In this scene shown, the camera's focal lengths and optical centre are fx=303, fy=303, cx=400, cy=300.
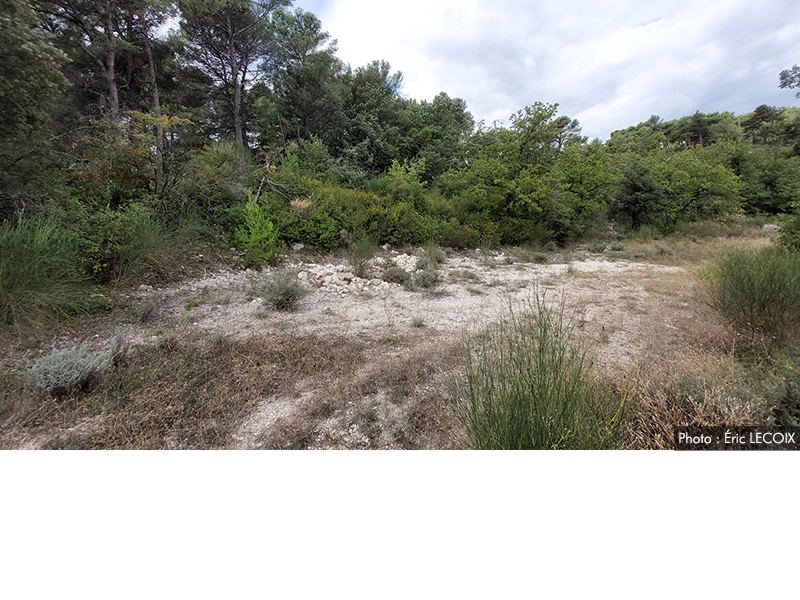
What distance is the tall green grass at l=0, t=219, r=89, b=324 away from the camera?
2797 mm

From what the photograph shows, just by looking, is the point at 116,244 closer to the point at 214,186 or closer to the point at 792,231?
the point at 214,186

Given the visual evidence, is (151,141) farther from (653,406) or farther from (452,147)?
(452,147)

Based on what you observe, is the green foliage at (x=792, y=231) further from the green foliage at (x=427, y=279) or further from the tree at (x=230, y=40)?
the tree at (x=230, y=40)

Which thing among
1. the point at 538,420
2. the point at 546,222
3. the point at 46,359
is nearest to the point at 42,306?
the point at 46,359

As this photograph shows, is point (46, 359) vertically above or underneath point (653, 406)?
above

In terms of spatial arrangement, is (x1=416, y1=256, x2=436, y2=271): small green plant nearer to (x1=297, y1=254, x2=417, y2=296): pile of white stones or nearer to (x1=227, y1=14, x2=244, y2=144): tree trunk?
(x1=297, y1=254, x2=417, y2=296): pile of white stones

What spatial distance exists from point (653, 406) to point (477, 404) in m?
0.91

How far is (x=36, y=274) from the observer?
301 centimetres

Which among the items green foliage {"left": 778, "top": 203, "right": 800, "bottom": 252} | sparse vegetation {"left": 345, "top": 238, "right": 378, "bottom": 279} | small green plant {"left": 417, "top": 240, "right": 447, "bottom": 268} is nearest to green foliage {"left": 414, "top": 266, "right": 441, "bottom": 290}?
sparse vegetation {"left": 345, "top": 238, "right": 378, "bottom": 279}

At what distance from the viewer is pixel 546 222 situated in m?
11.0

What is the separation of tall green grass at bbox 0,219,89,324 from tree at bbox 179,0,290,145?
1089 centimetres

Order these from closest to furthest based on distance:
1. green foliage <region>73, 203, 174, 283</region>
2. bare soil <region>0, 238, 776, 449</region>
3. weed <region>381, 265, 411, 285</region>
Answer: bare soil <region>0, 238, 776, 449</region>, green foliage <region>73, 203, 174, 283</region>, weed <region>381, 265, 411, 285</region>

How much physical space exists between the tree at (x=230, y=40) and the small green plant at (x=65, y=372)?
42.1ft

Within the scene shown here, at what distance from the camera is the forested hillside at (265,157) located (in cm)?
356
